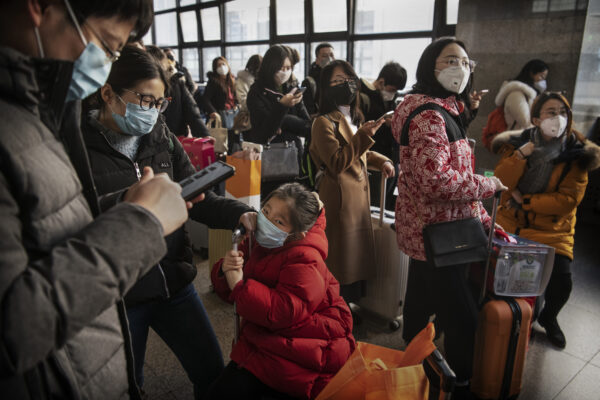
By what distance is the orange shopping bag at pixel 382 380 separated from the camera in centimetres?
136

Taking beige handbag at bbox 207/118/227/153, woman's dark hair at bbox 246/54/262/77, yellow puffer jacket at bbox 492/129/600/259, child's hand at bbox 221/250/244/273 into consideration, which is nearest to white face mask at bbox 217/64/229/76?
woman's dark hair at bbox 246/54/262/77

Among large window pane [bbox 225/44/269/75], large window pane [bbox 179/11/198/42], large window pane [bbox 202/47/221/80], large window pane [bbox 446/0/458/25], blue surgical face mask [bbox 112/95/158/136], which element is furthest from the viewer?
large window pane [bbox 179/11/198/42]

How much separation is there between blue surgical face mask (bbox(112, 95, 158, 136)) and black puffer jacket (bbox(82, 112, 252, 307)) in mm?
58

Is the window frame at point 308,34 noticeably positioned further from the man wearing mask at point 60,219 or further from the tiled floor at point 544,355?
the man wearing mask at point 60,219

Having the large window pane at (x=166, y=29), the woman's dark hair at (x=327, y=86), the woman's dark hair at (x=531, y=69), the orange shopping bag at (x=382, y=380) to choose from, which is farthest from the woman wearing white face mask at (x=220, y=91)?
the large window pane at (x=166, y=29)

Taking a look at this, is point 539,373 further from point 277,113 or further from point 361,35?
point 361,35

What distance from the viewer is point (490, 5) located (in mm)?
5328

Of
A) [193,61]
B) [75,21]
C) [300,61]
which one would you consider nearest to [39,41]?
[75,21]

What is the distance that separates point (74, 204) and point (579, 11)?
5659mm

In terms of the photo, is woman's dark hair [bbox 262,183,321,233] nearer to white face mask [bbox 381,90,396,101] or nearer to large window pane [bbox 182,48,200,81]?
A: white face mask [bbox 381,90,396,101]

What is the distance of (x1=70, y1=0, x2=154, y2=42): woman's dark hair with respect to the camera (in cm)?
75

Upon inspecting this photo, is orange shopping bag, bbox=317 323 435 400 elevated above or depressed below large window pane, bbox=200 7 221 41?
below

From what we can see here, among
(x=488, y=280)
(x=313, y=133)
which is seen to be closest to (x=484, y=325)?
(x=488, y=280)

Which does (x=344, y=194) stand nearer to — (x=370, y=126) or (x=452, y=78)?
(x=370, y=126)
